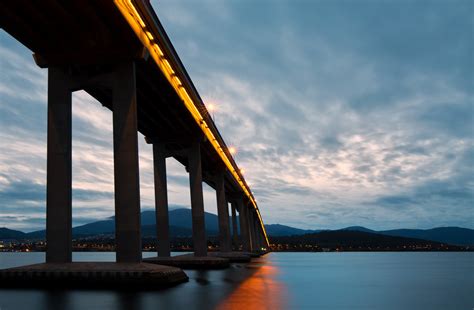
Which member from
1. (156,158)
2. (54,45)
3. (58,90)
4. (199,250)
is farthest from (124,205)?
(199,250)

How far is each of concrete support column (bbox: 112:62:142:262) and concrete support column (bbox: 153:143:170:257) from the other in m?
19.6

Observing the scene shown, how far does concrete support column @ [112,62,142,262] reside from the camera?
28.3 m

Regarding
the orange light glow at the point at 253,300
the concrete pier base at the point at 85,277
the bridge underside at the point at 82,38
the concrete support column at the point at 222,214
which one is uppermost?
the bridge underside at the point at 82,38

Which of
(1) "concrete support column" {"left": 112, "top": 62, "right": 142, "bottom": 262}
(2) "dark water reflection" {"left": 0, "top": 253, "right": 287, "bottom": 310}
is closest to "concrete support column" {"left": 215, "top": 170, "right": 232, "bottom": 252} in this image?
(1) "concrete support column" {"left": 112, "top": 62, "right": 142, "bottom": 262}

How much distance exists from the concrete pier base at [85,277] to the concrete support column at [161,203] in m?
22.0

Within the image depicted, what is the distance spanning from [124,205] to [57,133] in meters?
6.04

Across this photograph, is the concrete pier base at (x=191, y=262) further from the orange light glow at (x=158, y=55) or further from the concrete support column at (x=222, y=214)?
the concrete support column at (x=222, y=214)

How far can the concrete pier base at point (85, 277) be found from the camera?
2470 centimetres

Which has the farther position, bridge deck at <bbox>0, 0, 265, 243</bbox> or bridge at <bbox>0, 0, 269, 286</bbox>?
bridge at <bbox>0, 0, 269, 286</bbox>

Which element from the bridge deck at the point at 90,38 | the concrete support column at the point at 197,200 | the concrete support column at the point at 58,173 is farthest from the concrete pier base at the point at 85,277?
the concrete support column at the point at 197,200

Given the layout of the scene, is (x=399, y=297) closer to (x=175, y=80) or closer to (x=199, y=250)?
(x=175, y=80)

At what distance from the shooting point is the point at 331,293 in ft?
101

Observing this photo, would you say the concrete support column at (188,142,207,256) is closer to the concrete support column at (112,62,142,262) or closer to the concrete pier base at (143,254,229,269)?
the concrete pier base at (143,254,229,269)

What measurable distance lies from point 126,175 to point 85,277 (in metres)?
6.54
